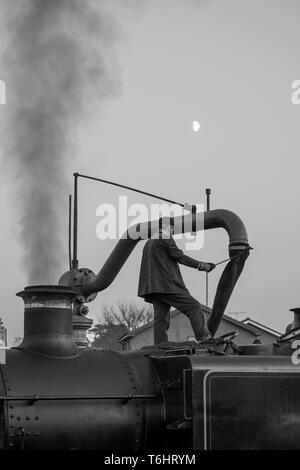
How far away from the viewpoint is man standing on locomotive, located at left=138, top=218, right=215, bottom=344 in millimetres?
8711

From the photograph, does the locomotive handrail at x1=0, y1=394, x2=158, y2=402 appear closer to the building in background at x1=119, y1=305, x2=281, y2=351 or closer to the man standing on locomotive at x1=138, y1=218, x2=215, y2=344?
the man standing on locomotive at x1=138, y1=218, x2=215, y2=344

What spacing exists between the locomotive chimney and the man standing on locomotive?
1.34 m

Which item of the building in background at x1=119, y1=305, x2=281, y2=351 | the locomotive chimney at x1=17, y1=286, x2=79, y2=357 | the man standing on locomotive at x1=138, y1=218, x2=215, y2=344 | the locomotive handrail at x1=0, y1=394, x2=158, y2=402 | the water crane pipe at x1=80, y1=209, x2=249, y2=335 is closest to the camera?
the locomotive handrail at x1=0, y1=394, x2=158, y2=402

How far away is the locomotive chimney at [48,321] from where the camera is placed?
749cm

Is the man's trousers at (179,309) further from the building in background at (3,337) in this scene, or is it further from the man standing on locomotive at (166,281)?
the building in background at (3,337)

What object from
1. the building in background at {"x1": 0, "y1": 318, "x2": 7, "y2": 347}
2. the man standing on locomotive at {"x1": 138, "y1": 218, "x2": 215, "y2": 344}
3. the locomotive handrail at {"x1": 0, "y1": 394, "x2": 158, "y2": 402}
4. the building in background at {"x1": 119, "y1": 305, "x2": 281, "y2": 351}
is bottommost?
the locomotive handrail at {"x1": 0, "y1": 394, "x2": 158, "y2": 402}

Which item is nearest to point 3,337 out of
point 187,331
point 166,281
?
point 166,281

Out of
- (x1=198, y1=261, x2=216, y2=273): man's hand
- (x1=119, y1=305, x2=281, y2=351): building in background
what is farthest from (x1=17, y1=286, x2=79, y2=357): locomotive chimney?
(x1=119, y1=305, x2=281, y2=351): building in background

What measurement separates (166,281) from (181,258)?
0.29 metres

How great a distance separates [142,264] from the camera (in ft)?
29.3

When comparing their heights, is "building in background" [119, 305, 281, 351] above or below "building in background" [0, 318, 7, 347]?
above

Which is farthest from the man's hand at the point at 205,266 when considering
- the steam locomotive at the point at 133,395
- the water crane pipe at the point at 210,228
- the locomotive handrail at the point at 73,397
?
the locomotive handrail at the point at 73,397

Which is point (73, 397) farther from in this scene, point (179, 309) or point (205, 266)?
point (205, 266)
